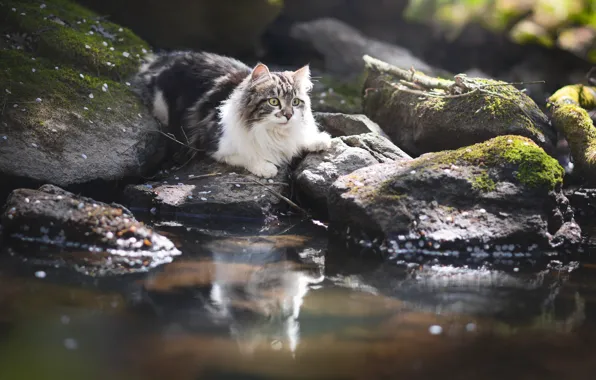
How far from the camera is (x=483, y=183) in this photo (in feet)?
14.2

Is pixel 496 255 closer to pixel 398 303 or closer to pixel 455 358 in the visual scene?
pixel 398 303

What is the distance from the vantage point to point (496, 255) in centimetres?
405

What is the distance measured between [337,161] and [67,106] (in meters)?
2.23

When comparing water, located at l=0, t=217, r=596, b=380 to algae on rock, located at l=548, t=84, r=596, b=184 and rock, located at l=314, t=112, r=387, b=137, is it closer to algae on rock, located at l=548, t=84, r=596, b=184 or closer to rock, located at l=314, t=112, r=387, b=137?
algae on rock, located at l=548, t=84, r=596, b=184

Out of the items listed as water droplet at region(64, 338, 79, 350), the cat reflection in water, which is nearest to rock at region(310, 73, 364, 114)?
the cat reflection in water

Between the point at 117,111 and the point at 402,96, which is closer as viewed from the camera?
the point at 117,111

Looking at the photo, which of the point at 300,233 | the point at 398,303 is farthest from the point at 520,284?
the point at 300,233

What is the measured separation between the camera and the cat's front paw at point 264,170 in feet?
16.9

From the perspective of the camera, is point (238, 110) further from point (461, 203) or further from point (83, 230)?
point (461, 203)

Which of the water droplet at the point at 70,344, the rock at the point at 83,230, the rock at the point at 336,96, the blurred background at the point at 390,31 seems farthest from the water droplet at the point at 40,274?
the blurred background at the point at 390,31

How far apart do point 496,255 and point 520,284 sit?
51cm

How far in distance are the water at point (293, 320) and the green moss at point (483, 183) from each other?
0.67 metres

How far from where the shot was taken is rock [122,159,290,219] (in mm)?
4910

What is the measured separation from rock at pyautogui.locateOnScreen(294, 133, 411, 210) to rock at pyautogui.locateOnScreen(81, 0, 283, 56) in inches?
139
